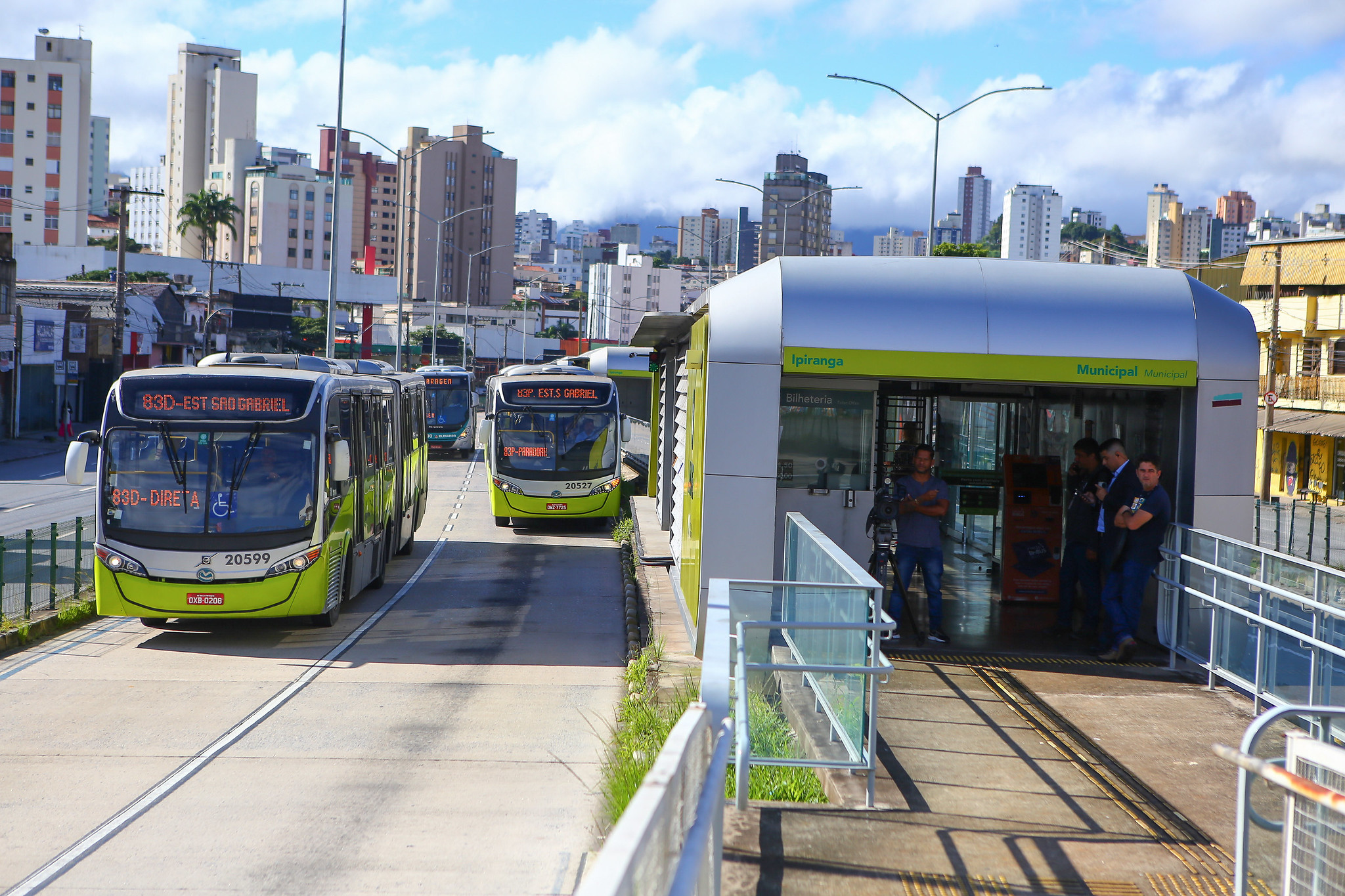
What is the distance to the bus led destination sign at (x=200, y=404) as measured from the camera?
1375 cm

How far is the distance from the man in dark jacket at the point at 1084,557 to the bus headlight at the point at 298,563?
782 cm

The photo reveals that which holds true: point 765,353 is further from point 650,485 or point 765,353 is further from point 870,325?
point 650,485

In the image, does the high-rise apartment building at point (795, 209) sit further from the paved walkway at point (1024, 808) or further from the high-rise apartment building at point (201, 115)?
the paved walkway at point (1024, 808)

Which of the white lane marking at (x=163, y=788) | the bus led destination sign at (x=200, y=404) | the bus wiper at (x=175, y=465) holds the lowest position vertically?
the white lane marking at (x=163, y=788)

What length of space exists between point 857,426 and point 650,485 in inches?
553

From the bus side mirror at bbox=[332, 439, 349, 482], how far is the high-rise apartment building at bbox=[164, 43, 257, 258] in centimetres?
16276

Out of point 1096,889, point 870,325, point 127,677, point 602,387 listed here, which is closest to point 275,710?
point 127,677

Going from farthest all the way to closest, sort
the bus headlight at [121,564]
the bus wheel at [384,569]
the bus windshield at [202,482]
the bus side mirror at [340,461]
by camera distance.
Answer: the bus wheel at [384,569]
the bus side mirror at [340,461]
the bus windshield at [202,482]
the bus headlight at [121,564]

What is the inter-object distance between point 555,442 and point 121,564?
41.7ft

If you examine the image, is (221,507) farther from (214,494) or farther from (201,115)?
(201,115)

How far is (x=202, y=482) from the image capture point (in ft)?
44.9

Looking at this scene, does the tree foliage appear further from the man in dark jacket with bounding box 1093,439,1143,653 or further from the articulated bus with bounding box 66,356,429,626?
the man in dark jacket with bounding box 1093,439,1143,653

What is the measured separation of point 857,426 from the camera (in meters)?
12.5

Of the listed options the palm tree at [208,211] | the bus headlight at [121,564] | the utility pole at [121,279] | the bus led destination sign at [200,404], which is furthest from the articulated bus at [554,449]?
the palm tree at [208,211]
